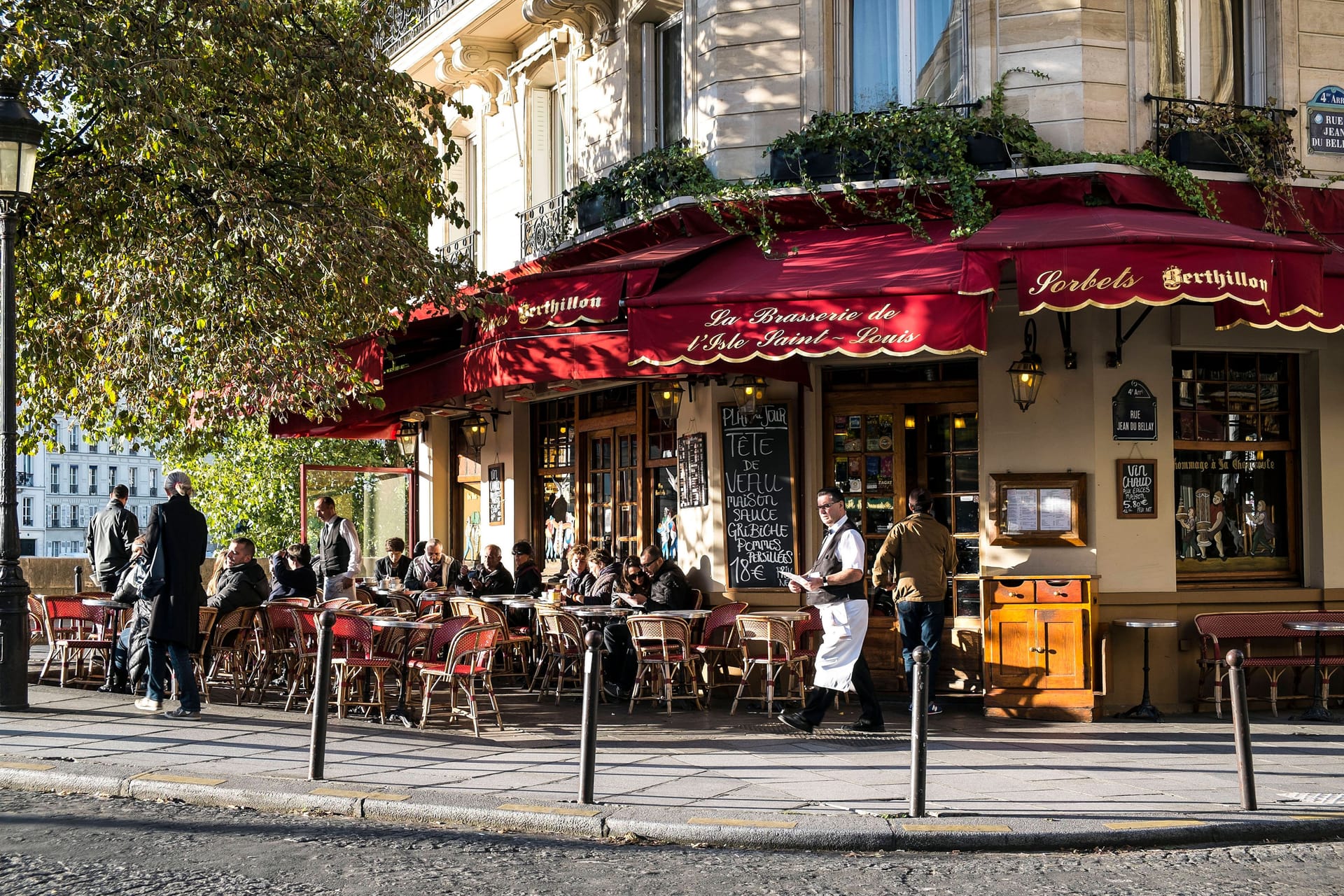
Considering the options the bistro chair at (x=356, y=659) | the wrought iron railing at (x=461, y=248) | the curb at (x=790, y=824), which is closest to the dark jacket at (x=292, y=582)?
the bistro chair at (x=356, y=659)

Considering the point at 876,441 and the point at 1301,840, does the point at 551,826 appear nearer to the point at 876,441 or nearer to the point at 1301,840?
the point at 1301,840

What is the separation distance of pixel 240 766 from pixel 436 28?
1199cm

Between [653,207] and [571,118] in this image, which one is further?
[571,118]

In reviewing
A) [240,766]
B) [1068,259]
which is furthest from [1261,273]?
[240,766]

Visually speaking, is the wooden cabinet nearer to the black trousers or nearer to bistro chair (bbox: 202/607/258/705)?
the black trousers

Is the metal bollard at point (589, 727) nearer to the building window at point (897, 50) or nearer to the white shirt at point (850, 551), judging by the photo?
the white shirt at point (850, 551)

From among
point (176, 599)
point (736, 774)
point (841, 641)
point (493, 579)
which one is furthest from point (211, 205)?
point (736, 774)

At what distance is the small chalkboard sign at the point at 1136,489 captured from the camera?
12.0 metres

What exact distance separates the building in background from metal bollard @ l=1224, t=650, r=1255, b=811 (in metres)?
110

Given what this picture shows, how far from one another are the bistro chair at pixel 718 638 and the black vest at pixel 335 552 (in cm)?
397

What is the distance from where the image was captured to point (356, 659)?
1115 cm

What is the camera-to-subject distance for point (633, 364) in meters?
11.7

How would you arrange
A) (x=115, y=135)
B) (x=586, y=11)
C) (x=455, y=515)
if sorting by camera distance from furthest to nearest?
(x=455, y=515) → (x=586, y=11) → (x=115, y=135)

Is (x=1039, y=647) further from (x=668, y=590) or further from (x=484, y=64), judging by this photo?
(x=484, y=64)
